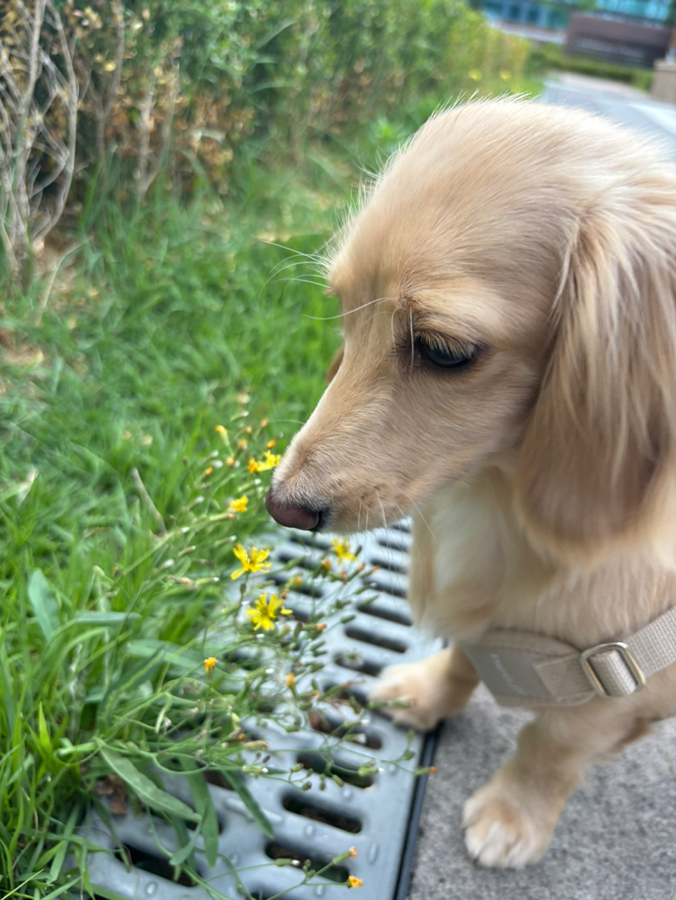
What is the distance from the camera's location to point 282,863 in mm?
1140

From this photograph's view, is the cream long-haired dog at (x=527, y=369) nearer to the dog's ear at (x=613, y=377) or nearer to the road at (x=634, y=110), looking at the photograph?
the dog's ear at (x=613, y=377)

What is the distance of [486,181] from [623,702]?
1.00 meters

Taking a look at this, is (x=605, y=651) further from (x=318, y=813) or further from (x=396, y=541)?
(x=396, y=541)

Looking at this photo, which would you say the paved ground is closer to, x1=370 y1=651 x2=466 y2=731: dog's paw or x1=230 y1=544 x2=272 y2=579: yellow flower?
x1=370 y1=651 x2=466 y2=731: dog's paw

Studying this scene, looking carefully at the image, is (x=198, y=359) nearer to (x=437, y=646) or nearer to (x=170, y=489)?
(x=170, y=489)

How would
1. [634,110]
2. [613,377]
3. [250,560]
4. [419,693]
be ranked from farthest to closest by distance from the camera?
[634,110], [419,693], [250,560], [613,377]

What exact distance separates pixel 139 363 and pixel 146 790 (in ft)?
5.96

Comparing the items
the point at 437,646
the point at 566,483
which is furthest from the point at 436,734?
the point at 566,483

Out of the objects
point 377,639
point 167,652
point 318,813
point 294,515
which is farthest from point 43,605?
point 377,639

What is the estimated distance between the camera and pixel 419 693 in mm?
1614

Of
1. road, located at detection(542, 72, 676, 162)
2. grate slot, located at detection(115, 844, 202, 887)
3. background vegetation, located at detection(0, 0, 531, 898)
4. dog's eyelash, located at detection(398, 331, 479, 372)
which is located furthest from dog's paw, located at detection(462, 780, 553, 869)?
road, located at detection(542, 72, 676, 162)

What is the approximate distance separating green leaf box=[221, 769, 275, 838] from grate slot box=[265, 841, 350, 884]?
5cm

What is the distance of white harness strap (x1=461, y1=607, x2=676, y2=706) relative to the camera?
1.14 metres

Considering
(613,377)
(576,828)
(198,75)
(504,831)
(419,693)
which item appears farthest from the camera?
(198,75)
